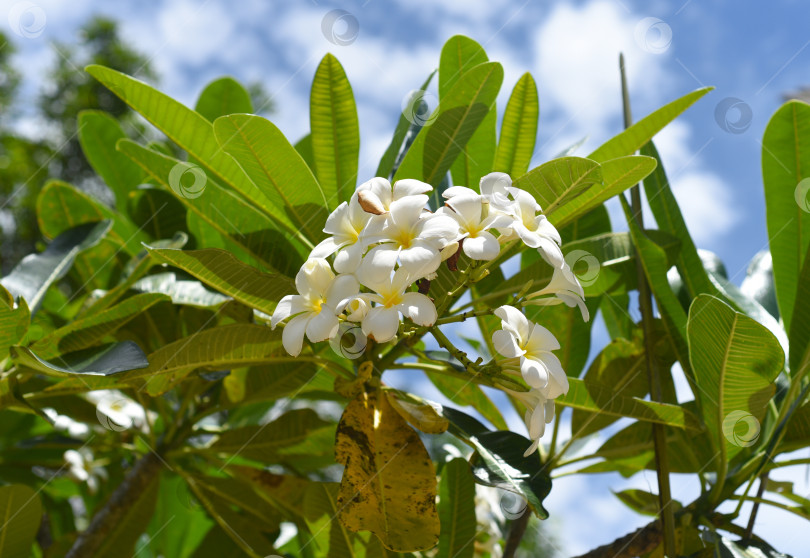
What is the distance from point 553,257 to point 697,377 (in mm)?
414

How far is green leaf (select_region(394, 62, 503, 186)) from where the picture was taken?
3.44ft

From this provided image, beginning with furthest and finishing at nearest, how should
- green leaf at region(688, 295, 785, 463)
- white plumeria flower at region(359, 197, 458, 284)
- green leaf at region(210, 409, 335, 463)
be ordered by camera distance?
green leaf at region(210, 409, 335, 463), green leaf at region(688, 295, 785, 463), white plumeria flower at region(359, 197, 458, 284)

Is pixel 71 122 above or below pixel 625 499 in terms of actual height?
above

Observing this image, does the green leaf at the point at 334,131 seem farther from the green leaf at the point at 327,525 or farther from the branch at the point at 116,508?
the branch at the point at 116,508

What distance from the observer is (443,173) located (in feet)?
3.55

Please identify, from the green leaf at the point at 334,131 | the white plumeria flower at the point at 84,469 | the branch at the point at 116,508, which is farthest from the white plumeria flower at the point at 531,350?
the white plumeria flower at the point at 84,469

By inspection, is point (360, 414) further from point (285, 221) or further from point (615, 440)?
point (615, 440)

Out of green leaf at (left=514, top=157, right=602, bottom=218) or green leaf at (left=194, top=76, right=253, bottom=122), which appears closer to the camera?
green leaf at (left=514, top=157, right=602, bottom=218)

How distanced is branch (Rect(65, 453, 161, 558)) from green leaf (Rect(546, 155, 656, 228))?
0.83 meters

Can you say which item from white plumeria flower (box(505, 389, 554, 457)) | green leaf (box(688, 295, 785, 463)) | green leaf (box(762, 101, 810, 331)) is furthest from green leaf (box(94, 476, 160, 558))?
green leaf (box(762, 101, 810, 331))

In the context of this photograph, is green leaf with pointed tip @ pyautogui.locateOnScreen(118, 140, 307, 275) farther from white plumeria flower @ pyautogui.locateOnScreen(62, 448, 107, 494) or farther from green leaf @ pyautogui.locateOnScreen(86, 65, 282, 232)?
white plumeria flower @ pyautogui.locateOnScreen(62, 448, 107, 494)

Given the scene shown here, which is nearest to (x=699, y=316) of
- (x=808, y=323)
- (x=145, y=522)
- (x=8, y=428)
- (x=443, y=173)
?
(x=808, y=323)
